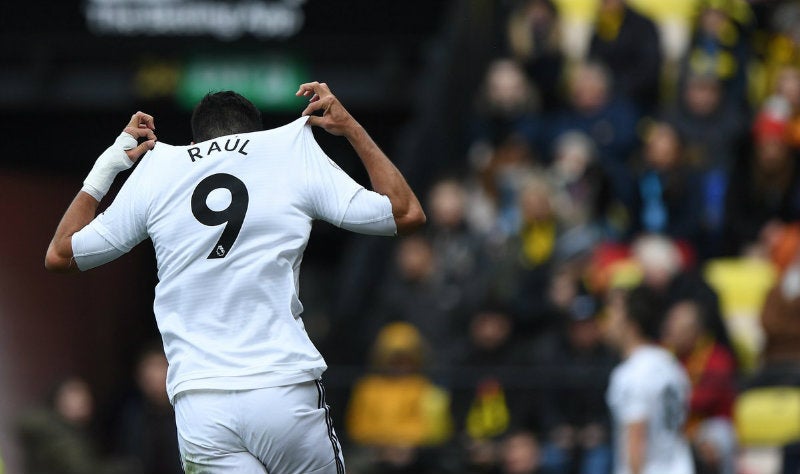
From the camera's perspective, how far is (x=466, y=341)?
12469 mm

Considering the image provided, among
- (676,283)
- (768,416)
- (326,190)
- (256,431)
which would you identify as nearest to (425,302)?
(676,283)

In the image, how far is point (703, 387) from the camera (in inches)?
425

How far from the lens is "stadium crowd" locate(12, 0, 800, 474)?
11438mm

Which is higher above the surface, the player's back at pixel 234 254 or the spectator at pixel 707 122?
the spectator at pixel 707 122

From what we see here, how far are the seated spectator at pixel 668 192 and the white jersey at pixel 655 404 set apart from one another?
3788 mm

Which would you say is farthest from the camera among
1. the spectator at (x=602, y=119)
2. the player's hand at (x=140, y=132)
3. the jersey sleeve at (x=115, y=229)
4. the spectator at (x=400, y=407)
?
the spectator at (x=602, y=119)

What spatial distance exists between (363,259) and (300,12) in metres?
2.19

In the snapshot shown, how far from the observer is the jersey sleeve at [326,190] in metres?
5.57

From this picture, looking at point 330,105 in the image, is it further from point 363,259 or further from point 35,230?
point 35,230

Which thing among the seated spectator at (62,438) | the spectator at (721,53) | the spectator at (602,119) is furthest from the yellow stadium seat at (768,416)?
the seated spectator at (62,438)

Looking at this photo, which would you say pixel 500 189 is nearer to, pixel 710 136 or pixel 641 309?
pixel 710 136

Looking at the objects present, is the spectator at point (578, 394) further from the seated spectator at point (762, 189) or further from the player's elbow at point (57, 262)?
the player's elbow at point (57, 262)

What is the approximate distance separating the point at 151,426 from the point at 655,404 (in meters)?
5.28

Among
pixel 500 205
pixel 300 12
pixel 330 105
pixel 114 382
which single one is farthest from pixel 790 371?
pixel 114 382
